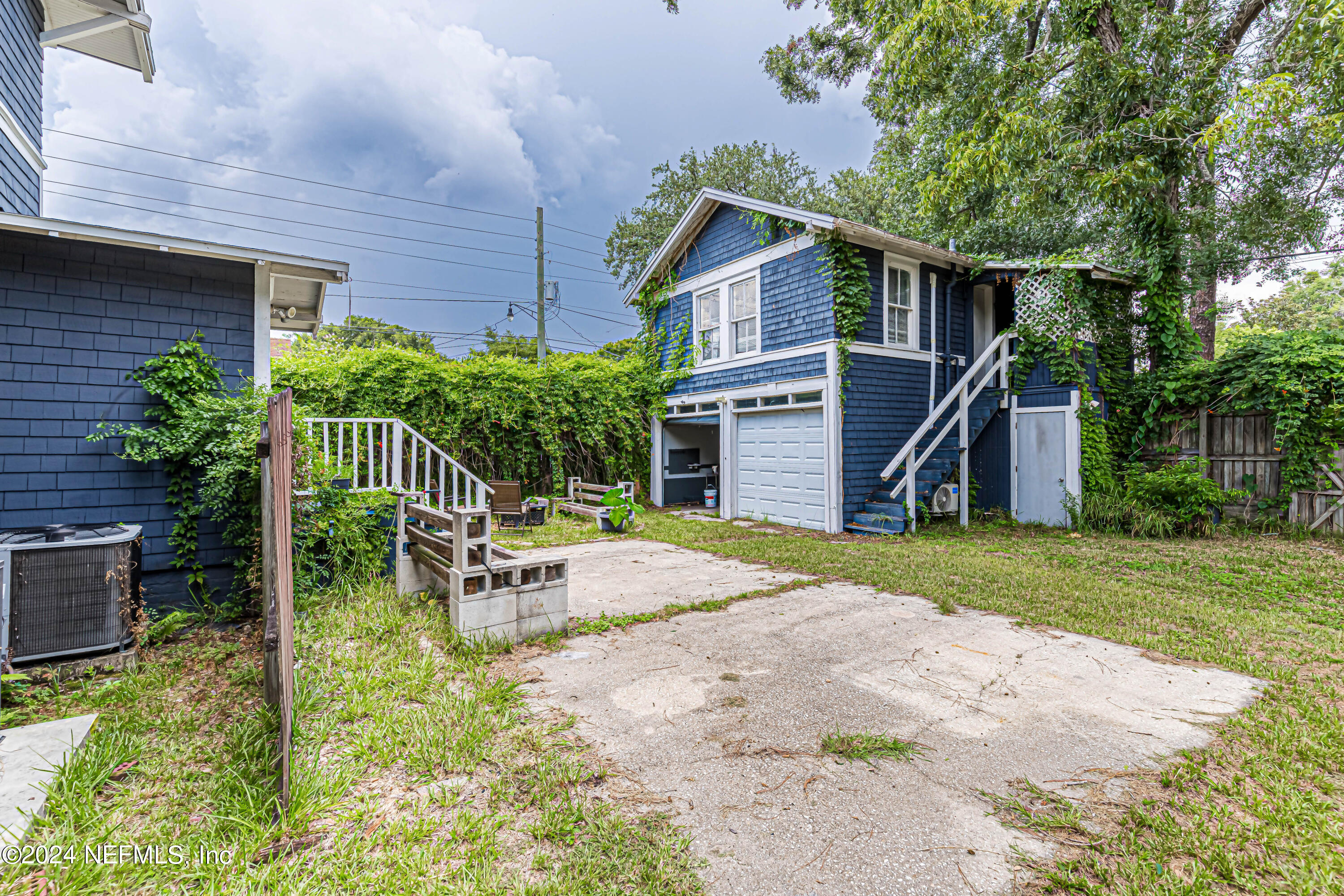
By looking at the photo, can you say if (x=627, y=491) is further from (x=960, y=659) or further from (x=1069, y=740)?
(x=1069, y=740)

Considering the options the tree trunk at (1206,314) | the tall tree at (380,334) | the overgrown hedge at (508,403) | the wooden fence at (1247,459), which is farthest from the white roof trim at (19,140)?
the tall tree at (380,334)

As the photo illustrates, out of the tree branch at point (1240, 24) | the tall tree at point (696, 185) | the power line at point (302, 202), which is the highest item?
the tall tree at point (696, 185)

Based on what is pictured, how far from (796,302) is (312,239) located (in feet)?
76.3

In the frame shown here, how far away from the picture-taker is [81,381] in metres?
4.55

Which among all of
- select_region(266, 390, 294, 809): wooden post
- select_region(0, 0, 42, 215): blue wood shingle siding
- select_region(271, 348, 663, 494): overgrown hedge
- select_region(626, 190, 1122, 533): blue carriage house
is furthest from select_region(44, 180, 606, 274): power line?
select_region(266, 390, 294, 809): wooden post

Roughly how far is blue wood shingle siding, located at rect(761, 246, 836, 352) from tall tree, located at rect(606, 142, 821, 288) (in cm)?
1678

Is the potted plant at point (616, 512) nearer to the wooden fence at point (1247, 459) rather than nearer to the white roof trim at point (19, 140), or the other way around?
the white roof trim at point (19, 140)

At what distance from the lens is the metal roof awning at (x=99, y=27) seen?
682 cm

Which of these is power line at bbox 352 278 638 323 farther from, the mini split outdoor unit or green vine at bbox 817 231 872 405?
the mini split outdoor unit

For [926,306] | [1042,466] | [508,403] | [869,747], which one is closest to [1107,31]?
[926,306]

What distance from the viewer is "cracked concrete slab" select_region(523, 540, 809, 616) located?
4953 mm

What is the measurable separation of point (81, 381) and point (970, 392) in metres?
11.8

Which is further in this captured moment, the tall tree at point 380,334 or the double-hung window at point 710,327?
the tall tree at point 380,334

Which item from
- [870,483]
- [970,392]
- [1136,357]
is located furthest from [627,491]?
[1136,357]
